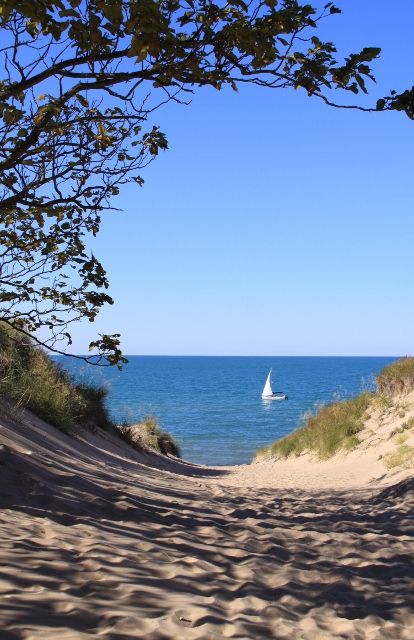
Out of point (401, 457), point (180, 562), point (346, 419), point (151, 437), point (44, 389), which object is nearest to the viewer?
point (180, 562)

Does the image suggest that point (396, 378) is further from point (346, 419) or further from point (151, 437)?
point (151, 437)

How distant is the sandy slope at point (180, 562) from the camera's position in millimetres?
3723

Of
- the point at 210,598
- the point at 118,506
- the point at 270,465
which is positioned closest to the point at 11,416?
the point at 118,506

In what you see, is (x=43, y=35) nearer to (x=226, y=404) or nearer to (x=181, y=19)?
(x=181, y=19)

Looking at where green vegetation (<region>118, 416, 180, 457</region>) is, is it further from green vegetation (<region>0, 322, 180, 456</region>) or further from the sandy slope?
the sandy slope

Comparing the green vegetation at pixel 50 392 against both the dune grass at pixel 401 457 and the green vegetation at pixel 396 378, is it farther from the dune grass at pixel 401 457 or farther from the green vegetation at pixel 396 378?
the green vegetation at pixel 396 378

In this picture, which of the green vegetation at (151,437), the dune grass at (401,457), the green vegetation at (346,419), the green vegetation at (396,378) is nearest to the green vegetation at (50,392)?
the green vegetation at (151,437)

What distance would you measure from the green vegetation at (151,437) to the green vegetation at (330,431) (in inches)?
141

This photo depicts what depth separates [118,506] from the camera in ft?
22.7

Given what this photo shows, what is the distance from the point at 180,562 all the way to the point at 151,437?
1644 cm

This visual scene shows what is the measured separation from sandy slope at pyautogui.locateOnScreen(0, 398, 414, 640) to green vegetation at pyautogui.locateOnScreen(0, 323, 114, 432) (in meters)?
4.19

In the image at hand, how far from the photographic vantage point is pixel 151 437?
2138cm

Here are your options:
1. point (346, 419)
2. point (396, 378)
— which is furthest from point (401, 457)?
point (396, 378)

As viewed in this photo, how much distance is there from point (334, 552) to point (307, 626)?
228 cm
